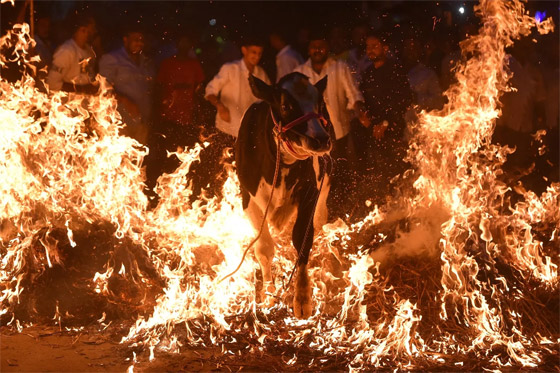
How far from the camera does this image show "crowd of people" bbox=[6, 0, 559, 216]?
30.4ft

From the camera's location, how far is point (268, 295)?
267 inches

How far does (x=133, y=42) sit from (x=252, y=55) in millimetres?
1799

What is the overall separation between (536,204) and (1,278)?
6.56 metres

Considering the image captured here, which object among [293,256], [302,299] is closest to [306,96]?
[302,299]

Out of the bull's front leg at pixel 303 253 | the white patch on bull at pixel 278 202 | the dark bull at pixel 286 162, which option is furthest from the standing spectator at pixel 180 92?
the bull's front leg at pixel 303 253

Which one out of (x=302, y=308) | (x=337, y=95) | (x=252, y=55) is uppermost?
(x=252, y=55)

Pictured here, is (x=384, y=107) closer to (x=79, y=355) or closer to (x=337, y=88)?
(x=337, y=88)

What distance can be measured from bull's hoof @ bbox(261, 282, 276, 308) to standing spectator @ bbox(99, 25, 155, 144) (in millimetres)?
3660

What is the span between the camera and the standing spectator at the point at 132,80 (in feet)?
31.0

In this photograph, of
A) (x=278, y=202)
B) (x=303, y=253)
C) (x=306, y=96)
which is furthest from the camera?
(x=278, y=202)

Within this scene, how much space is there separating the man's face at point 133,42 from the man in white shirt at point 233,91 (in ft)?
4.31

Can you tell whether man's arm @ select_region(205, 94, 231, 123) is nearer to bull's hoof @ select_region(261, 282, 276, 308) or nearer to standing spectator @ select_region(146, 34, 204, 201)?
standing spectator @ select_region(146, 34, 204, 201)

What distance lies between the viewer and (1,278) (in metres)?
6.84

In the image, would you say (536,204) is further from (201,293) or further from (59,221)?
(59,221)
